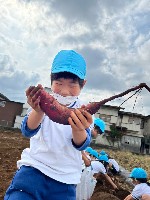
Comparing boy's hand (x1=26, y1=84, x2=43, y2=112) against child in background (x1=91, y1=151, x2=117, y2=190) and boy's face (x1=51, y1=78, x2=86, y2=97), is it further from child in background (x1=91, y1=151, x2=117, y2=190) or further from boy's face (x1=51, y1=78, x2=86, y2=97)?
child in background (x1=91, y1=151, x2=117, y2=190)

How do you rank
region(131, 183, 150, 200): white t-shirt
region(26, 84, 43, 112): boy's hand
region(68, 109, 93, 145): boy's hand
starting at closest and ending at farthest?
region(26, 84, 43, 112): boy's hand < region(68, 109, 93, 145): boy's hand < region(131, 183, 150, 200): white t-shirt

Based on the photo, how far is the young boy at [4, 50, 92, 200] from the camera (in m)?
2.29

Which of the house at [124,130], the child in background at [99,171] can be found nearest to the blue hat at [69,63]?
the child in background at [99,171]

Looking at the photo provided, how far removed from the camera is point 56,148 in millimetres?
2396

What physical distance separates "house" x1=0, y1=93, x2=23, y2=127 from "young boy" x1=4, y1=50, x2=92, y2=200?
39.8 meters

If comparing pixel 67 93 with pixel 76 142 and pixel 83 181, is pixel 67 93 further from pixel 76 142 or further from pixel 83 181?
pixel 83 181

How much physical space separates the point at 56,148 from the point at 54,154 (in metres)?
0.05

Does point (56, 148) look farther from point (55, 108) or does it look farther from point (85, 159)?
point (85, 159)

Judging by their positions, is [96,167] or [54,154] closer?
[54,154]

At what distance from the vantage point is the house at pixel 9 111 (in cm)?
4159

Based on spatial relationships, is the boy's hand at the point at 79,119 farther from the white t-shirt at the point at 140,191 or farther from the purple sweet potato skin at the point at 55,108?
the white t-shirt at the point at 140,191

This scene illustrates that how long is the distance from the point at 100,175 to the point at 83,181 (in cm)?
420

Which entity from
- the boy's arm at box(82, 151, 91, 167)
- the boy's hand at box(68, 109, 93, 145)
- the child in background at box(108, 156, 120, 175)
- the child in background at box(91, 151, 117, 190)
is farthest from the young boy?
the child in background at box(108, 156, 120, 175)

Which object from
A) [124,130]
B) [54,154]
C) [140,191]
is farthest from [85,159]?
[124,130]
